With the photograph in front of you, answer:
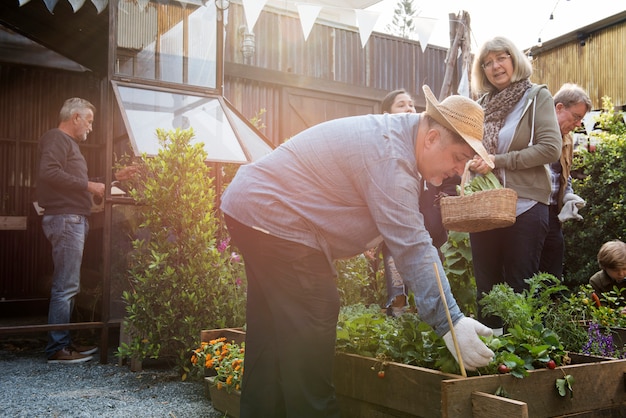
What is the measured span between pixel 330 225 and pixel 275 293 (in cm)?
35

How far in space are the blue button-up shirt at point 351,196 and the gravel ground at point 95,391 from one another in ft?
5.52

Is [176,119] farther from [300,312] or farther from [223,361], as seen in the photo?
[300,312]

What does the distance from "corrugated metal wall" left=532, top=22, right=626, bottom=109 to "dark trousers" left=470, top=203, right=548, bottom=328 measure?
9.64 meters

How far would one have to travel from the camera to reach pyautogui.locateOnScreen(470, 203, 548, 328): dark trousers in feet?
11.8

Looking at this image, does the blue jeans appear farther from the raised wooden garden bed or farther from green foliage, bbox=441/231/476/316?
the raised wooden garden bed

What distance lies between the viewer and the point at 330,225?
252 cm

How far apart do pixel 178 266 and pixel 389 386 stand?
2.57 m

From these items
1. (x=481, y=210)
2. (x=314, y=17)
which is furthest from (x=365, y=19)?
(x=481, y=210)

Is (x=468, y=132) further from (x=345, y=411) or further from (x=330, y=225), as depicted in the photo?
(x=345, y=411)

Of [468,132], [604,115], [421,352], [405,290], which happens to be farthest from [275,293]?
[604,115]

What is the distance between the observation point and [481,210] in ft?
10.8

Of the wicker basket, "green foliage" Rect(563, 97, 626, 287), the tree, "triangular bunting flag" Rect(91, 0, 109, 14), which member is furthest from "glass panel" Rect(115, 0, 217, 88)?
the tree

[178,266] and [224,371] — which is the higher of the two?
[178,266]

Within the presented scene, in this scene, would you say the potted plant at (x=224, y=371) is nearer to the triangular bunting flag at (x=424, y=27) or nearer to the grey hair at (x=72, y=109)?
the grey hair at (x=72, y=109)
